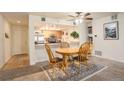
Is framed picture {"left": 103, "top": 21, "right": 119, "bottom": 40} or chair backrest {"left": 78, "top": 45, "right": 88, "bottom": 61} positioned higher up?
framed picture {"left": 103, "top": 21, "right": 119, "bottom": 40}

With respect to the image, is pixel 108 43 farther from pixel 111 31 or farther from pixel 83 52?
pixel 83 52

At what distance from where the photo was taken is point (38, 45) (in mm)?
4793

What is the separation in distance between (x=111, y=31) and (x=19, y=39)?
512 centimetres

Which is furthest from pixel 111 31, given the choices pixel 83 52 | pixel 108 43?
pixel 83 52

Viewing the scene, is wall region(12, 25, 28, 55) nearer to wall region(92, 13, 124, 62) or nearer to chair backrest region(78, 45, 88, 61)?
wall region(92, 13, 124, 62)

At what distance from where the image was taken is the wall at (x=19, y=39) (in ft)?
23.0

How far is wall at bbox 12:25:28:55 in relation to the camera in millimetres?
7000

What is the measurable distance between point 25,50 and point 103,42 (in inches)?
183

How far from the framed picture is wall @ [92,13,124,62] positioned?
13 centimetres

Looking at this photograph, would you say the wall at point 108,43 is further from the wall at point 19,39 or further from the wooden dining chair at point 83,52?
the wall at point 19,39

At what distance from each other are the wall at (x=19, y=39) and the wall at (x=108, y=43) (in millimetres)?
4210

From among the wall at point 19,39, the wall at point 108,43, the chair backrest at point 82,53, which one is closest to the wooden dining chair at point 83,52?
the chair backrest at point 82,53

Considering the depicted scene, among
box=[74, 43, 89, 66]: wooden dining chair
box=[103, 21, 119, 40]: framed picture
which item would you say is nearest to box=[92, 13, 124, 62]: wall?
box=[103, 21, 119, 40]: framed picture
